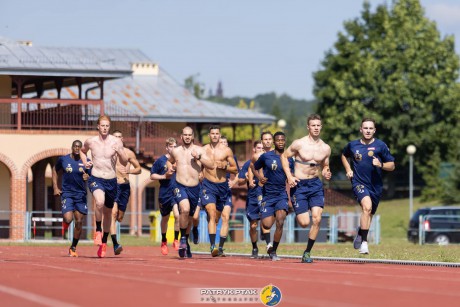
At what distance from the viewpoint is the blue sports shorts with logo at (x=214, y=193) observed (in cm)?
2506

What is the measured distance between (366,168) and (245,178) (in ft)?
15.6

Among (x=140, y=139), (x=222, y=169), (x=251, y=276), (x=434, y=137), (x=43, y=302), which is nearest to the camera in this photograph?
(x=43, y=302)

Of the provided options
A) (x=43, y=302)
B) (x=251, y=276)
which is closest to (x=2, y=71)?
(x=251, y=276)

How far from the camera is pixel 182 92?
7469cm

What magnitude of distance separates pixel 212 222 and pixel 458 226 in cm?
2544

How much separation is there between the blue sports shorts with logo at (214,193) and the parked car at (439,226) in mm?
23016

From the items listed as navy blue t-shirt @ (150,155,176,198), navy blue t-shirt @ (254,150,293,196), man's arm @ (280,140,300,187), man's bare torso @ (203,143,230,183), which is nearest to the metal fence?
navy blue t-shirt @ (150,155,176,198)

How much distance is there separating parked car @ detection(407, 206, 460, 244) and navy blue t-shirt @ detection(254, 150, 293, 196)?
24248mm

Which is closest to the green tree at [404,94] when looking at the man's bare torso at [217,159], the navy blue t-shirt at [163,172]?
the navy blue t-shirt at [163,172]

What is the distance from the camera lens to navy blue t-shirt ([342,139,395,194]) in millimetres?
22688

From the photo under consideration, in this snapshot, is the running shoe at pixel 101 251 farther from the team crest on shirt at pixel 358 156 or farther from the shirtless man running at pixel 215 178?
the team crest on shirt at pixel 358 156

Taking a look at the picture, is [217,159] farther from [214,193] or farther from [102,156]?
[102,156]

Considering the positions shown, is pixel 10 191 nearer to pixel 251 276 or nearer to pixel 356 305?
pixel 251 276

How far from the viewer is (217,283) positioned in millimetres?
14523
